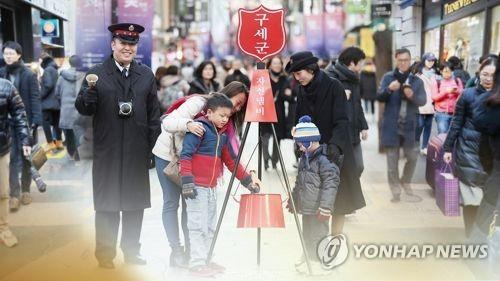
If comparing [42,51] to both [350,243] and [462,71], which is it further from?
[462,71]

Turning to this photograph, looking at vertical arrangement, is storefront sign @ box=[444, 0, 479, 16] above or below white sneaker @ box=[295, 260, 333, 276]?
above

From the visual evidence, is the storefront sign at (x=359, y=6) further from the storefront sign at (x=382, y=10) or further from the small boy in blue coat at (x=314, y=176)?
the small boy in blue coat at (x=314, y=176)

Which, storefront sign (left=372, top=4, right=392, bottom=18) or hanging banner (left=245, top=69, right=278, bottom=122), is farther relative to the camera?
storefront sign (left=372, top=4, right=392, bottom=18)

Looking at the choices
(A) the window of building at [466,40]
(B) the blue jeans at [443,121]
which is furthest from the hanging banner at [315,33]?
(A) the window of building at [466,40]

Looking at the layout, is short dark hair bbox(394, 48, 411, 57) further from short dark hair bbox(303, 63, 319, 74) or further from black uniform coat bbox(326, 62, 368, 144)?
short dark hair bbox(303, 63, 319, 74)

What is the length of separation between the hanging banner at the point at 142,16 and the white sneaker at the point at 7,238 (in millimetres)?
1949

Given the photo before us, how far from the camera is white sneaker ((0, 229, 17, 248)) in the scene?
5109mm

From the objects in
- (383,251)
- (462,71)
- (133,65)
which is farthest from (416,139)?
(133,65)

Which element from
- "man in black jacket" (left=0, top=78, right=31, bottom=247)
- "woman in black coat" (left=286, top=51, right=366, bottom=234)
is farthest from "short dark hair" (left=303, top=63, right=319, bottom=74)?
"man in black jacket" (left=0, top=78, right=31, bottom=247)

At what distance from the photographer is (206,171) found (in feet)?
14.2

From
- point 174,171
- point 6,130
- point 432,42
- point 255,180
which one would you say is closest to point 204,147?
point 174,171

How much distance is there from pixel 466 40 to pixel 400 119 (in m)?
1.15

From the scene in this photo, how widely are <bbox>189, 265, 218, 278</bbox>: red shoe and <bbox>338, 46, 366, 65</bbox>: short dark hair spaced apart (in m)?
2.13

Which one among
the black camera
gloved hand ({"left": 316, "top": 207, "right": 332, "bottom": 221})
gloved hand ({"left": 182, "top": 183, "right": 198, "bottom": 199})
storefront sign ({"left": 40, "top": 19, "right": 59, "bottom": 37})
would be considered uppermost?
storefront sign ({"left": 40, "top": 19, "right": 59, "bottom": 37})
